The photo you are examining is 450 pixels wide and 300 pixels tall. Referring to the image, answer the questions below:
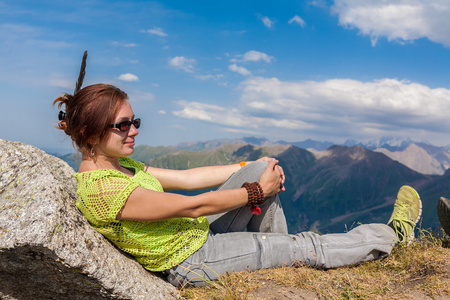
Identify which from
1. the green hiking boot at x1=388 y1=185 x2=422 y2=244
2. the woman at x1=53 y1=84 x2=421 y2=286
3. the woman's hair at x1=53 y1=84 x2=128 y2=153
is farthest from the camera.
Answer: the green hiking boot at x1=388 y1=185 x2=422 y2=244

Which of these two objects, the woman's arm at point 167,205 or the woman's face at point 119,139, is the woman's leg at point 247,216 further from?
the woman's face at point 119,139

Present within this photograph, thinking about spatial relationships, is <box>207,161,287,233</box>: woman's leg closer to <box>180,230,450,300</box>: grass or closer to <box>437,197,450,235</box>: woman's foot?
<box>180,230,450,300</box>: grass

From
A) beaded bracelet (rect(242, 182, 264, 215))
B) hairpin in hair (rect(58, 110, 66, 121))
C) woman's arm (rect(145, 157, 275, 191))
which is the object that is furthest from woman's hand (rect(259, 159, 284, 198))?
hairpin in hair (rect(58, 110, 66, 121))

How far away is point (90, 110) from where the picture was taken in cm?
413

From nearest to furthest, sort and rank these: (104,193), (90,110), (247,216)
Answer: (104,193) → (90,110) → (247,216)

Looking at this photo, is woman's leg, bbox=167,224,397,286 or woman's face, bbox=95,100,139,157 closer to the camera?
woman's face, bbox=95,100,139,157

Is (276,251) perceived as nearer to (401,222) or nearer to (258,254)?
(258,254)

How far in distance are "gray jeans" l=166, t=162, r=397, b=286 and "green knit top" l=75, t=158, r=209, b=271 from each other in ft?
0.67

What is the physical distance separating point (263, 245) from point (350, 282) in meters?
1.39

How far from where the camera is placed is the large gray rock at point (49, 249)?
11.5ft

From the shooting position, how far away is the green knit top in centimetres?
393

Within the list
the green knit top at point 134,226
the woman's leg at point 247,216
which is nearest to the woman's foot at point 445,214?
the woman's leg at point 247,216

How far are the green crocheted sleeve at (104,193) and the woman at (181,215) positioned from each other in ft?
0.04

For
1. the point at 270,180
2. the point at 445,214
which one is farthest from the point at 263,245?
the point at 445,214
